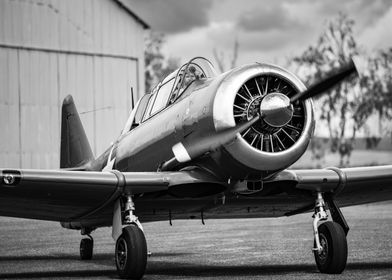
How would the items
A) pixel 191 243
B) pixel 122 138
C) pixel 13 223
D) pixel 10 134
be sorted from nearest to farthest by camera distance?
1. pixel 122 138
2. pixel 191 243
3. pixel 13 223
4. pixel 10 134

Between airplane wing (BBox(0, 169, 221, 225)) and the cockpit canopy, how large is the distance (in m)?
1.21

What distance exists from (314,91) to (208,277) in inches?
93.2

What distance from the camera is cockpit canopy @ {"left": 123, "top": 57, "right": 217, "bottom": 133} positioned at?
10.2 meters

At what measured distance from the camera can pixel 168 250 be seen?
1409 centimetres

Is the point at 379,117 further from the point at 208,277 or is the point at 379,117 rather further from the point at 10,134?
the point at 208,277

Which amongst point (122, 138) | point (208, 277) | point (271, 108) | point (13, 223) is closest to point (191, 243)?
point (122, 138)

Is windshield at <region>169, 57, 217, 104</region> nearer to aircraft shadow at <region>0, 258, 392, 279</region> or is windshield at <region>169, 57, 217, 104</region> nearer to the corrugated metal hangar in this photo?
aircraft shadow at <region>0, 258, 392, 279</region>

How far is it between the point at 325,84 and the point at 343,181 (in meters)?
1.82

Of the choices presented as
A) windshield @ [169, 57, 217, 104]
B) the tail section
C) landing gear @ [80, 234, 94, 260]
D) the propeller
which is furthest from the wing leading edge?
the tail section

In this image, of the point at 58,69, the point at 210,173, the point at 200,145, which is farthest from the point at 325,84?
the point at 58,69

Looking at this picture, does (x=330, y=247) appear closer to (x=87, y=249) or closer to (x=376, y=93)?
(x=87, y=249)

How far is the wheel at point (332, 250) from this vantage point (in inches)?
370

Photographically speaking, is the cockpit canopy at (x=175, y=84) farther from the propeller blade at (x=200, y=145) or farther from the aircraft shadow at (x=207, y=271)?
the aircraft shadow at (x=207, y=271)

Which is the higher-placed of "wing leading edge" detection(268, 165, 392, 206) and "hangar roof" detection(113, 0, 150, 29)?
"hangar roof" detection(113, 0, 150, 29)
